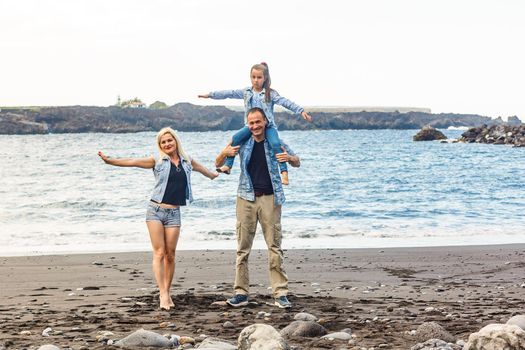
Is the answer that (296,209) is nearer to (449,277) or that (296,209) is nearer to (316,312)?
(449,277)

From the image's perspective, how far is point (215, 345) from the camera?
579cm

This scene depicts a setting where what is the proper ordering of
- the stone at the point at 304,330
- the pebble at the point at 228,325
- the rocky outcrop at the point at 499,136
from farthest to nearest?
1. the rocky outcrop at the point at 499,136
2. the pebble at the point at 228,325
3. the stone at the point at 304,330

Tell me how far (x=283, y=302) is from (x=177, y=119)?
124 m

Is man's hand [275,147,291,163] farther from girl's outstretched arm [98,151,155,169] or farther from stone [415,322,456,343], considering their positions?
stone [415,322,456,343]

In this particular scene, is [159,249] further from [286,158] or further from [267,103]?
[267,103]

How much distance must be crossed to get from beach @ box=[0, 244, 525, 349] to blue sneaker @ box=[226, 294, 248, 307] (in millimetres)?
72

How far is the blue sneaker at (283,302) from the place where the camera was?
25.5ft

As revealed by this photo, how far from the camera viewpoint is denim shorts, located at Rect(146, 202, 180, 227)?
7.88 m

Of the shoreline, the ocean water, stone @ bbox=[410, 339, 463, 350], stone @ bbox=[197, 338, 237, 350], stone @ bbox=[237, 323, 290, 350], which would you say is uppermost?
stone @ bbox=[237, 323, 290, 350]

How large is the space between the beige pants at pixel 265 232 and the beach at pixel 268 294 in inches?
9.3

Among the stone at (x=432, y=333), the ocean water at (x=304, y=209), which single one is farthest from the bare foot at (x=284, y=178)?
the ocean water at (x=304, y=209)

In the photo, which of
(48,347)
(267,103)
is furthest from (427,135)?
(48,347)

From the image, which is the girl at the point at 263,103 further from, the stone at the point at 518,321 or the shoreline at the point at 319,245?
the shoreline at the point at 319,245

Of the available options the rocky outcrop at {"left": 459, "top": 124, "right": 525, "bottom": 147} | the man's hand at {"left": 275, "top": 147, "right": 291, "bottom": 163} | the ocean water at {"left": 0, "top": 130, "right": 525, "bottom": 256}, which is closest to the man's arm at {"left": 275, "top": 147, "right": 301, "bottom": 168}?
the man's hand at {"left": 275, "top": 147, "right": 291, "bottom": 163}
